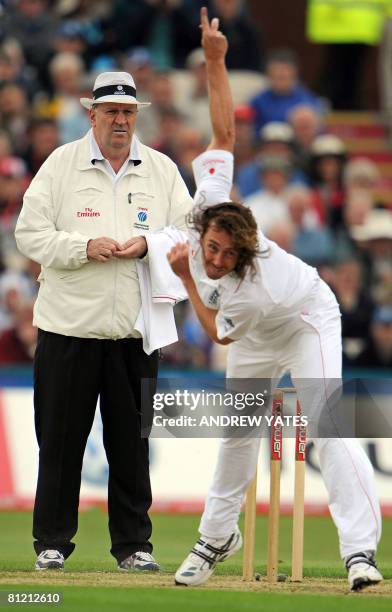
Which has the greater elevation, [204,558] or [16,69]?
[16,69]

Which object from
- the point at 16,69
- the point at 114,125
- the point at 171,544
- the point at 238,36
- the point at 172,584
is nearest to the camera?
the point at 172,584

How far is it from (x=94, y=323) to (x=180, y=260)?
35.1 inches

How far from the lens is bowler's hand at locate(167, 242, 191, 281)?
7758 mm

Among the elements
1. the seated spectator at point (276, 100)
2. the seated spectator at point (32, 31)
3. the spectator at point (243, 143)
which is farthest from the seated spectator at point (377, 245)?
the seated spectator at point (32, 31)

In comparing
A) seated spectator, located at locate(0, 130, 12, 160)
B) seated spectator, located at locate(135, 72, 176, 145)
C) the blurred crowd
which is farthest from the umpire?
seated spectator, located at locate(135, 72, 176, 145)

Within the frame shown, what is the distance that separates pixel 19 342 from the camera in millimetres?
13930

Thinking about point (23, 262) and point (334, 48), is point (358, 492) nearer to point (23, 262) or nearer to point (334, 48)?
point (23, 262)

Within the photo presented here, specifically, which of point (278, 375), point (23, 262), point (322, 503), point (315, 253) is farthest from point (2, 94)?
point (278, 375)

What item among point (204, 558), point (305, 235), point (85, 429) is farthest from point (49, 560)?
point (305, 235)

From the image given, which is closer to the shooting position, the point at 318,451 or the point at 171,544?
the point at 318,451

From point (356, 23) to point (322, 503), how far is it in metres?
6.62

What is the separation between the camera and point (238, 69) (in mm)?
17750

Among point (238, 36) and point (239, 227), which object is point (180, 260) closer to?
point (239, 227)

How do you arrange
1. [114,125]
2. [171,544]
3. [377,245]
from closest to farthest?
[114,125] < [171,544] < [377,245]
